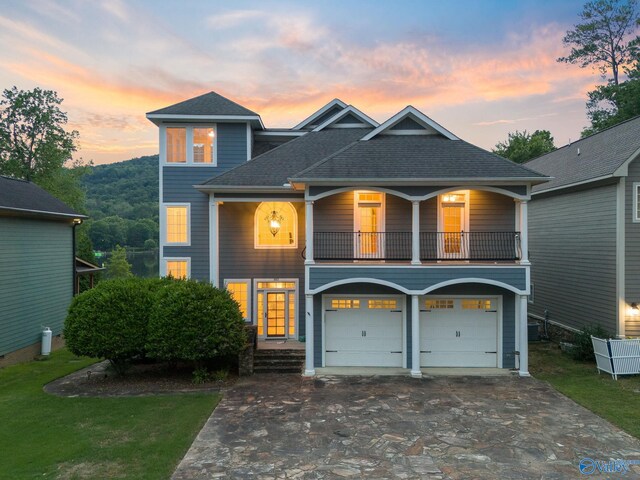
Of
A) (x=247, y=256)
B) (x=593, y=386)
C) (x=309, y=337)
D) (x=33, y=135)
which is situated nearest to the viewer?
(x=593, y=386)

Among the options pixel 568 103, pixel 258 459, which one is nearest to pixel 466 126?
pixel 568 103

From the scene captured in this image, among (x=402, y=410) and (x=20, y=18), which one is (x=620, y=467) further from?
(x=20, y=18)

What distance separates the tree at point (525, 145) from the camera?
107 ft

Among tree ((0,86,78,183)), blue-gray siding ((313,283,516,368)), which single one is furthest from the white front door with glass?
tree ((0,86,78,183))

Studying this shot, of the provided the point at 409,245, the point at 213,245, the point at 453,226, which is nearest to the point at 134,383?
the point at 213,245

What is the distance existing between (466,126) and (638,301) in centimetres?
2281

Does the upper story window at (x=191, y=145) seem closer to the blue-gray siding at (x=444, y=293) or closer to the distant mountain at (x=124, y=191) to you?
the blue-gray siding at (x=444, y=293)

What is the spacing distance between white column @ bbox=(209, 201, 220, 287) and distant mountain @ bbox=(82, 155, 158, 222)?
6618cm

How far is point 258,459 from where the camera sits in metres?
6.02

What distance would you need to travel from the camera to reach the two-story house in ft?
34.8

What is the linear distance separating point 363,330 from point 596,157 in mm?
10505

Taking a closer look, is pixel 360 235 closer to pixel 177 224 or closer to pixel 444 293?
pixel 444 293

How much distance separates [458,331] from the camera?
11070 mm

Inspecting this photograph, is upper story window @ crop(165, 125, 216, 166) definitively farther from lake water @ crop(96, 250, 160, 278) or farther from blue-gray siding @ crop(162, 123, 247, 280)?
lake water @ crop(96, 250, 160, 278)
